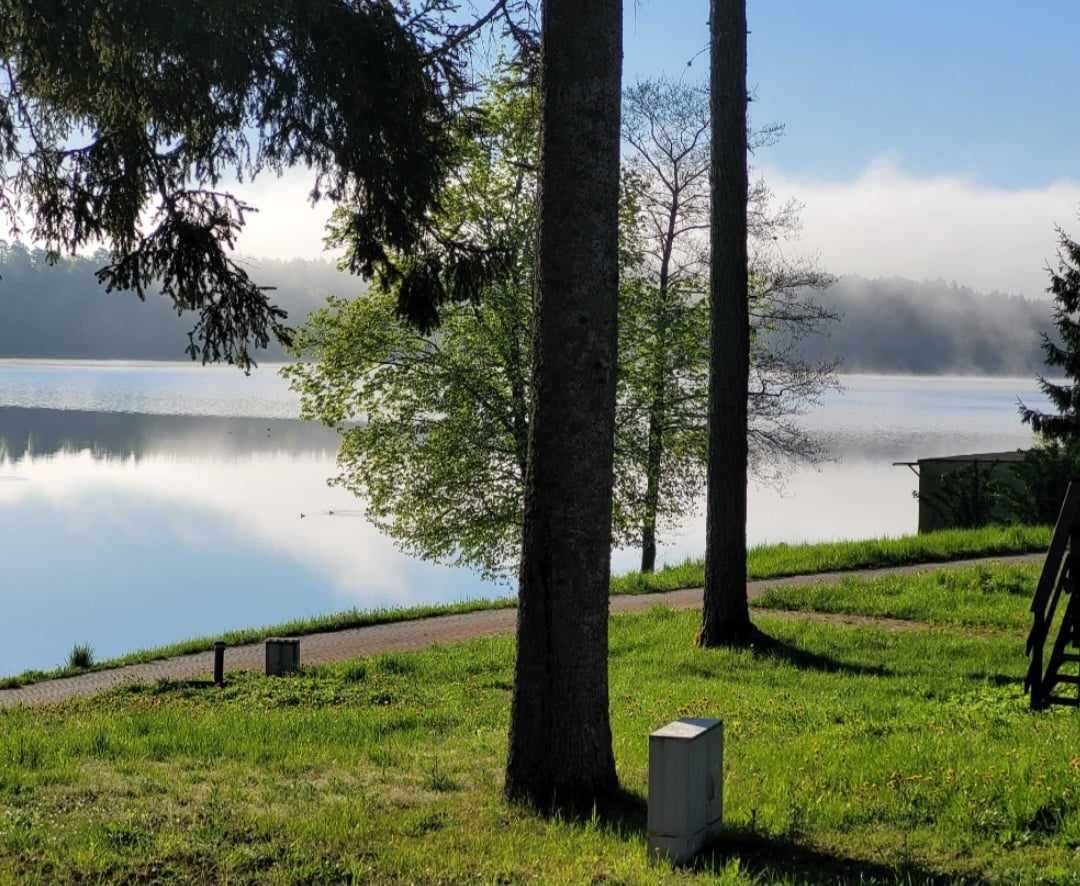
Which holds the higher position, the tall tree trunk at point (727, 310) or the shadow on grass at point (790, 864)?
the tall tree trunk at point (727, 310)

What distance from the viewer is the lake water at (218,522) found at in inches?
1848

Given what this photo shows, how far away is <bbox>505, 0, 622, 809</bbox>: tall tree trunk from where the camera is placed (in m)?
6.45

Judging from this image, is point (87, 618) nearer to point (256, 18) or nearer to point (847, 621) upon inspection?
point (847, 621)

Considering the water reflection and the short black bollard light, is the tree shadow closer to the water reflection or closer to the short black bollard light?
the short black bollard light

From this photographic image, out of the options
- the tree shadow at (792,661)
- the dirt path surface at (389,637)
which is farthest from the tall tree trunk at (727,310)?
the dirt path surface at (389,637)

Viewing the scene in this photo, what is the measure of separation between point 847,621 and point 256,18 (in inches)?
412

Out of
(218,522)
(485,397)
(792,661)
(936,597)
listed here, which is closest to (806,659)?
(792,661)

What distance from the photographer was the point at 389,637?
17.1m

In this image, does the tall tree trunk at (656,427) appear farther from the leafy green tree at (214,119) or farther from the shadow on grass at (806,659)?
the leafy green tree at (214,119)

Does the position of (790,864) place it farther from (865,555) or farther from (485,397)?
(485,397)

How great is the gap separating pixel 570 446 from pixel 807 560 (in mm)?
15171

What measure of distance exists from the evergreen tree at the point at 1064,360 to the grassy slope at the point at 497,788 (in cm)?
2311

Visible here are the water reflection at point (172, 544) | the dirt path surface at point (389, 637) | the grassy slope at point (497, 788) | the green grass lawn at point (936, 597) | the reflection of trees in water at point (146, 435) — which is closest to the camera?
the grassy slope at point (497, 788)

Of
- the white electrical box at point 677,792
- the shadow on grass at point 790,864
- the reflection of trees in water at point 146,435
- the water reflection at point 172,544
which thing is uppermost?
the reflection of trees in water at point 146,435
